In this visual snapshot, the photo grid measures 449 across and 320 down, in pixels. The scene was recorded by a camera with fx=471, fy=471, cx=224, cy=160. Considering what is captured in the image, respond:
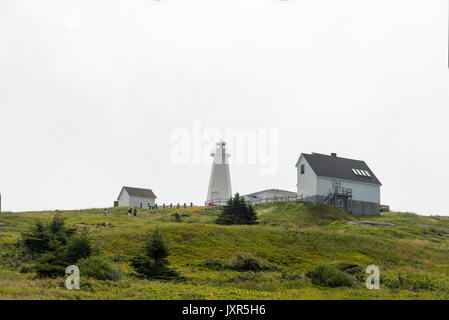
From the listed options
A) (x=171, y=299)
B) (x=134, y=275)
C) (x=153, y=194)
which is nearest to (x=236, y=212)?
(x=134, y=275)

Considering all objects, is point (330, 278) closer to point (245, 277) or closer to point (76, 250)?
point (245, 277)

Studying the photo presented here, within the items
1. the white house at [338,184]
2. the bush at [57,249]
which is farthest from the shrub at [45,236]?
the white house at [338,184]

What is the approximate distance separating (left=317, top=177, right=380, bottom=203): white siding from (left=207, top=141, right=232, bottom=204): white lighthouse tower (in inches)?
846

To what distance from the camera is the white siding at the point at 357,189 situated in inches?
2623

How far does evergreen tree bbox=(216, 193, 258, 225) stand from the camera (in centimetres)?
5025

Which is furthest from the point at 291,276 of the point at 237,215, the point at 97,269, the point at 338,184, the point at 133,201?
the point at 133,201

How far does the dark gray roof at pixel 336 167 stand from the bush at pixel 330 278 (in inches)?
1704

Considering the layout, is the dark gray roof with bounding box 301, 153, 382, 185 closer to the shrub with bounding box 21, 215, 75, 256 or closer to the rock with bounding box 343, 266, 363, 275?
the rock with bounding box 343, 266, 363, 275

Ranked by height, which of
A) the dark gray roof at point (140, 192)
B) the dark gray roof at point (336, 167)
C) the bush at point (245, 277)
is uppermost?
the dark gray roof at point (336, 167)

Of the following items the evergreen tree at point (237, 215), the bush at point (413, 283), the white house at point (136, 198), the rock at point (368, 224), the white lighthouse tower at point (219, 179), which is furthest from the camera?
the white house at point (136, 198)

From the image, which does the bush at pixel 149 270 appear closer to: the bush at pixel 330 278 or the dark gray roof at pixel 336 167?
the bush at pixel 330 278

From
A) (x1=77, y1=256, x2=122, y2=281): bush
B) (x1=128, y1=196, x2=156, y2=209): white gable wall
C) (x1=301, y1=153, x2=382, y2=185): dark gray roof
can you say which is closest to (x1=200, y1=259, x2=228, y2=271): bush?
(x1=77, y1=256, x2=122, y2=281): bush
